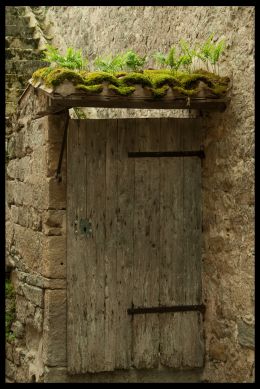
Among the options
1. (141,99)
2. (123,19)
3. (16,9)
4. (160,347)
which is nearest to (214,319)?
(160,347)

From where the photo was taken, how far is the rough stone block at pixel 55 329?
5.72 m

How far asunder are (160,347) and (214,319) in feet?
1.62

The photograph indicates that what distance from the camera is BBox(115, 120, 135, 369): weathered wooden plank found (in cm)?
588

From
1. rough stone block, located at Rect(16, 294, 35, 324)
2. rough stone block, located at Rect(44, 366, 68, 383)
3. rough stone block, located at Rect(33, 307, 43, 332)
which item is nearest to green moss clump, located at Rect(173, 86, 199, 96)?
rough stone block, located at Rect(33, 307, 43, 332)

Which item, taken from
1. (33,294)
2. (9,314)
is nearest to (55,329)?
(33,294)

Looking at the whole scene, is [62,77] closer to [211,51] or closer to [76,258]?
[211,51]

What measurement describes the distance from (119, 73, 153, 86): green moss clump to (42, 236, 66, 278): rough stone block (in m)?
1.31

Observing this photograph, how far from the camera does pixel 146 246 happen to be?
235 inches

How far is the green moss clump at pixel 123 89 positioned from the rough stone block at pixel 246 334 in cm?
190

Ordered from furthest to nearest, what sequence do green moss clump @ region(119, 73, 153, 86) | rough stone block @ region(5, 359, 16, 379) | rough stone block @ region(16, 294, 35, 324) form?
rough stone block @ region(5, 359, 16, 379)
rough stone block @ region(16, 294, 35, 324)
green moss clump @ region(119, 73, 153, 86)

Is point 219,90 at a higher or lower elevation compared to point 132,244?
higher

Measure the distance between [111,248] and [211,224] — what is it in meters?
0.84

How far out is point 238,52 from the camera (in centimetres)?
554

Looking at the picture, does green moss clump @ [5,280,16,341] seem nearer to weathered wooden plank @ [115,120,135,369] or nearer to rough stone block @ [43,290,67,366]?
rough stone block @ [43,290,67,366]
